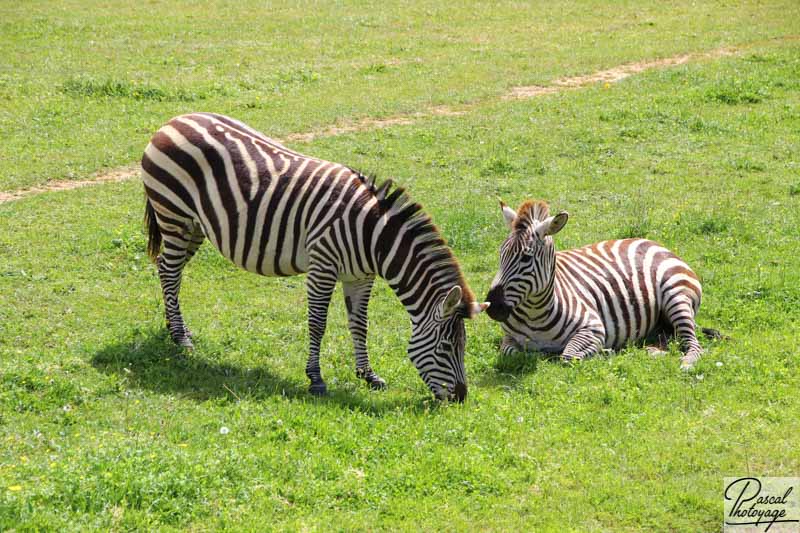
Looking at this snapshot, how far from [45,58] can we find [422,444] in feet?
63.3

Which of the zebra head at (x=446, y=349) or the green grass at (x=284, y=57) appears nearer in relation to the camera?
the zebra head at (x=446, y=349)

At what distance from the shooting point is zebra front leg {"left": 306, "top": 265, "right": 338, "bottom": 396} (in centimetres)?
958

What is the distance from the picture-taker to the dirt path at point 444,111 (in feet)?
53.4

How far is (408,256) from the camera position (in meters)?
9.20

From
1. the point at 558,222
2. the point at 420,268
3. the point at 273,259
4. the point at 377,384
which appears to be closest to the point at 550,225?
the point at 558,222

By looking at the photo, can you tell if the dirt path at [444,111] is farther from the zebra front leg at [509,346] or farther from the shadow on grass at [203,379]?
the zebra front leg at [509,346]

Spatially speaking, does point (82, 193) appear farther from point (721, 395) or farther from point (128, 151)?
point (721, 395)

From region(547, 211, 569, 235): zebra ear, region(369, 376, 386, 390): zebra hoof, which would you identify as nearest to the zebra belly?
region(369, 376, 386, 390): zebra hoof

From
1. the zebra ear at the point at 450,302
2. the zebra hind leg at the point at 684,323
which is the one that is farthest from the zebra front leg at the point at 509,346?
the zebra hind leg at the point at 684,323

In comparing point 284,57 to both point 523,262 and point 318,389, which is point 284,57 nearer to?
point 523,262

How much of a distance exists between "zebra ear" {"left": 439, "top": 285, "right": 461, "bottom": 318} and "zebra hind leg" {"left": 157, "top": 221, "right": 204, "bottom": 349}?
3247 millimetres

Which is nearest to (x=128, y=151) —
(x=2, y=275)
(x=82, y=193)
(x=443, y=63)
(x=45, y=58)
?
(x=82, y=193)
